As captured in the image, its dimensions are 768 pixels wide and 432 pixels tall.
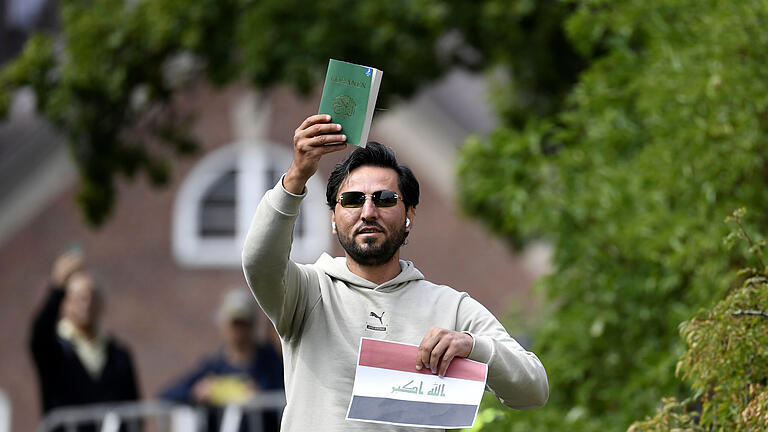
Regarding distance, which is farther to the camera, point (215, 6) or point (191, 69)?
point (191, 69)

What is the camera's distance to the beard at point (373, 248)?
327cm

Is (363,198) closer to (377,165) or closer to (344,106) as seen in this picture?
(377,165)

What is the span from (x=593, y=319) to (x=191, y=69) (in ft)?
14.9

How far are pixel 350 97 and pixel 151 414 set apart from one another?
18.4 ft

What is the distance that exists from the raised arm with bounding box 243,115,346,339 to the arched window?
14.6 meters

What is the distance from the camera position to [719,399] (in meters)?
3.80

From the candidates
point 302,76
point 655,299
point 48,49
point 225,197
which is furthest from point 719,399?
point 225,197

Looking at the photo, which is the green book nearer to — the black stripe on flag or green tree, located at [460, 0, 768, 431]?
the black stripe on flag

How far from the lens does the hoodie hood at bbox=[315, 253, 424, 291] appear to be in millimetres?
3328

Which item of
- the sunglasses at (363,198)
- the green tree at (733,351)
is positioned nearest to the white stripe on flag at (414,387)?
A: the sunglasses at (363,198)

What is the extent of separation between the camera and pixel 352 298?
10.9 feet

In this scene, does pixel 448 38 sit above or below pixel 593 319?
above

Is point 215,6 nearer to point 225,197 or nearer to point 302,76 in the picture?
point 302,76

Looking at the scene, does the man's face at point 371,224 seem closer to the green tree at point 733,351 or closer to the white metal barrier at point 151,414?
the green tree at point 733,351
